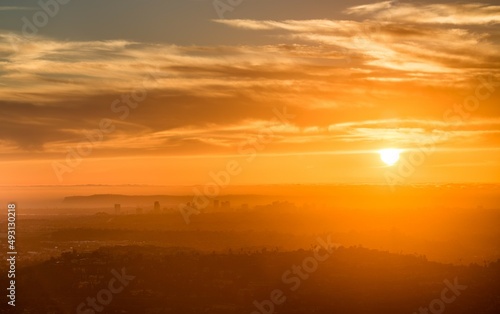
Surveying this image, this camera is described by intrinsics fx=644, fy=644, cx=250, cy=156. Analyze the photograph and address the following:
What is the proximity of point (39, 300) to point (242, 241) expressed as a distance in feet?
149

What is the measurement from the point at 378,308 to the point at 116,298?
55.1 ft

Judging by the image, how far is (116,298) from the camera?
138 feet

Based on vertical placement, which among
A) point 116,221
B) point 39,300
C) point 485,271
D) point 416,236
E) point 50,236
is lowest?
point 39,300

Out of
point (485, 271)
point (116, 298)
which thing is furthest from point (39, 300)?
point (485, 271)

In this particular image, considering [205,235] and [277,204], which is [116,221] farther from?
[277,204]

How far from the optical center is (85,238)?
8719 centimetres

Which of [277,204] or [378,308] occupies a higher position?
[277,204]

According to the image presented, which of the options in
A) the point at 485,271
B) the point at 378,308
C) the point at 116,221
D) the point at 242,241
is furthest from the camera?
the point at 116,221

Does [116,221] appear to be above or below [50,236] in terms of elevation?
above

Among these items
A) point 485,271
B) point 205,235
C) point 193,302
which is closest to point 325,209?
point 205,235

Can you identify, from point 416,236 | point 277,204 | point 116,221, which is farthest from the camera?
point 277,204

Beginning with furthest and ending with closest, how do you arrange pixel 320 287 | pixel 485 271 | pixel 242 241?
pixel 242 241 < pixel 485 271 < pixel 320 287

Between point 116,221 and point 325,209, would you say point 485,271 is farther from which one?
point 325,209

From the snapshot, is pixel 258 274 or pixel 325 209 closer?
pixel 258 274
